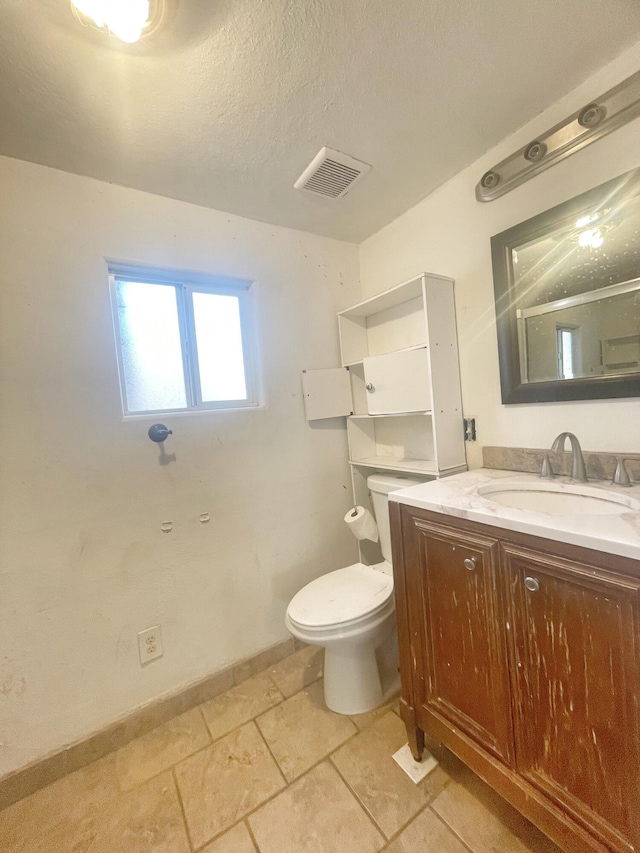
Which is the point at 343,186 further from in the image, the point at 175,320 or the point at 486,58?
the point at 175,320

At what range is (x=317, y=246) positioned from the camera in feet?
6.05

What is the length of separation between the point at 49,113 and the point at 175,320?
71 centimetres

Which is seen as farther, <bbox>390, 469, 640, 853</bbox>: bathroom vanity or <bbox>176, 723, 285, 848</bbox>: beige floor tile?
<bbox>176, 723, 285, 848</bbox>: beige floor tile

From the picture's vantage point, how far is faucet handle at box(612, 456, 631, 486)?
102cm

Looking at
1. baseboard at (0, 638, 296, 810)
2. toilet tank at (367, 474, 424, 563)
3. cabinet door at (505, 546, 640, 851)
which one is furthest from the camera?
toilet tank at (367, 474, 424, 563)

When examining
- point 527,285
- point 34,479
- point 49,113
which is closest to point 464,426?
point 527,285

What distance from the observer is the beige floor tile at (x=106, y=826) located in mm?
999

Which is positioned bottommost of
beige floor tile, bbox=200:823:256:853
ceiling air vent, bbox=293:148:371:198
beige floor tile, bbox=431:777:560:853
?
beige floor tile, bbox=200:823:256:853

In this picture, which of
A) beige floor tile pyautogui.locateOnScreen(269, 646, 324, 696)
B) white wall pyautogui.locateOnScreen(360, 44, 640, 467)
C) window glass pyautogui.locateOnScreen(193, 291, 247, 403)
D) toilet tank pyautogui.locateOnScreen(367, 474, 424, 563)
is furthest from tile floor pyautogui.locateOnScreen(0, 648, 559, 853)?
window glass pyautogui.locateOnScreen(193, 291, 247, 403)

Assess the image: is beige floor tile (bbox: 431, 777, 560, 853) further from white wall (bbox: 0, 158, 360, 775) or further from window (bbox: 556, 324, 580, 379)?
window (bbox: 556, 324, 580, 379)

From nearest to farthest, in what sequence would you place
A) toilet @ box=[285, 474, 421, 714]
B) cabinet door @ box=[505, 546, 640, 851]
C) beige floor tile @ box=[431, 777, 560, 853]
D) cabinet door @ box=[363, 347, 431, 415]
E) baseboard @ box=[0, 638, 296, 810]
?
cabinet door @ box=[505, 546, 640, 851] < beige floor tile @ box=[431, 777, 560, 853] < baseboard @ box=[0, 638, 296, 810] < toilet @ box=[285, 474, 421, 714] < cabinet door @ box=[363, 347, 431, 415]

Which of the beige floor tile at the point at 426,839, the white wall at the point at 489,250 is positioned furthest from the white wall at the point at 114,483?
the beige floor tile at the point at 426,839

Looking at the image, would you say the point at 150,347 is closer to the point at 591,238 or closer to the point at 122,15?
the point at 122,15

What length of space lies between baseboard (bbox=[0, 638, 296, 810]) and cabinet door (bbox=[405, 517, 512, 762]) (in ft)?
2.81
